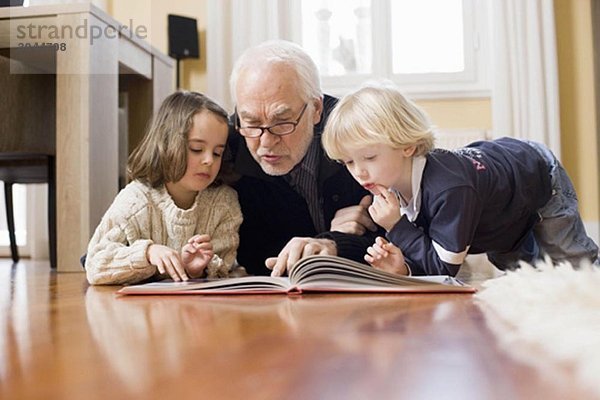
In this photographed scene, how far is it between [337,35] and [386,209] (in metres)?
2.46

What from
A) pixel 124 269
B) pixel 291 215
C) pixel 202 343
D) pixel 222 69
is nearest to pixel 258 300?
pixel 202 343

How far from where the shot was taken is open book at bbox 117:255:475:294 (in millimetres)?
1053

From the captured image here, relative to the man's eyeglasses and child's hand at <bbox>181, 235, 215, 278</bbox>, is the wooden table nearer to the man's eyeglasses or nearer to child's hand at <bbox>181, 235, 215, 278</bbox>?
the man's eyeglasses

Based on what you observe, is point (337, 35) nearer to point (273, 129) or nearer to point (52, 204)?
point (52, 204)

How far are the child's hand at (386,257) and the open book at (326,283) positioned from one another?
7.3 inches

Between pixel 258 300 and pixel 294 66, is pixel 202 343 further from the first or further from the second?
pixel 294 66

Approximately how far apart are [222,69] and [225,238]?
1988 millimetres

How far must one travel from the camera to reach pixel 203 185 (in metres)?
1.63

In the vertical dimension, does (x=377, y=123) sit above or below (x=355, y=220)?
above

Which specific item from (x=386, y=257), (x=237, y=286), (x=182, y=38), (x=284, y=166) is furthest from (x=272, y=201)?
(x=182, y=38)

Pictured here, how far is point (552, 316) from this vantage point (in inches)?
24.2

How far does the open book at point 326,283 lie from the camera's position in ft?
3.45

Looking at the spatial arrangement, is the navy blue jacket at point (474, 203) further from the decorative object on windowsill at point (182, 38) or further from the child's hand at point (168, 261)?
the decorative object on windowsill at point (182, 38)

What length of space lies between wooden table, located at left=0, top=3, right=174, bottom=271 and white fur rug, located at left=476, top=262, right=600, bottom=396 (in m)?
1.48
